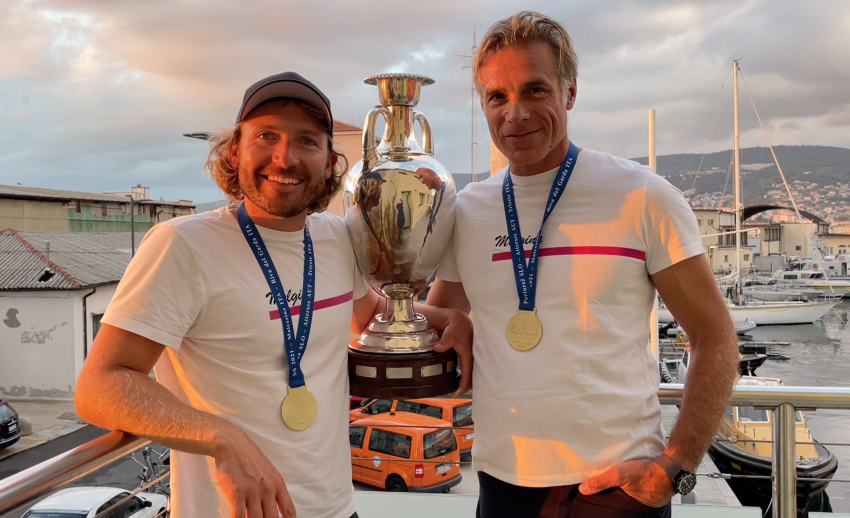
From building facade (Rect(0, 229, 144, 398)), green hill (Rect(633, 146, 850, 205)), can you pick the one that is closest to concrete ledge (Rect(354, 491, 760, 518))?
building facade (Rect(0, 229, 144, 398))

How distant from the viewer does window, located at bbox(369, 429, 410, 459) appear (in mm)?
6320

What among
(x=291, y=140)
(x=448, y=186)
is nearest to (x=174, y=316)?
(x=291, y=140)

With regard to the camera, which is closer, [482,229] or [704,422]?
[704,422]

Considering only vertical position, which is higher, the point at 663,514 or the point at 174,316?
the point at 174,316

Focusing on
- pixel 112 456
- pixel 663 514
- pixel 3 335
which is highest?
pixel 112 456

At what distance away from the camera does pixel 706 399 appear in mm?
1394

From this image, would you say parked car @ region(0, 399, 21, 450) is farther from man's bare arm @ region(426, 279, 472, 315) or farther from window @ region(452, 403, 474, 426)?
man's bare arm @ region(426, 279, 472, 315)

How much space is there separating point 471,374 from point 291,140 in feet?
2.54

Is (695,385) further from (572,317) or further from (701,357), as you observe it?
(572,317)

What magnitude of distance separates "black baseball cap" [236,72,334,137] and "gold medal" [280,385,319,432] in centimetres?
68

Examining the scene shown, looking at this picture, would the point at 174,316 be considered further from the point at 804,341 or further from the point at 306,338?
the point at 804,341

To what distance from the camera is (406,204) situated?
67.2 inches

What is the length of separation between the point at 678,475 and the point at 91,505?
21.0 feet

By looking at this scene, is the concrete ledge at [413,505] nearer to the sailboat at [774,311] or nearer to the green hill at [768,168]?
the sailboat at [774,311]
